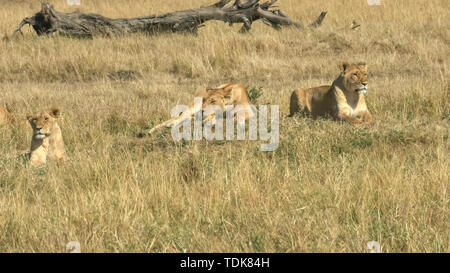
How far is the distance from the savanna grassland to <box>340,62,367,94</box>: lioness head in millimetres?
438

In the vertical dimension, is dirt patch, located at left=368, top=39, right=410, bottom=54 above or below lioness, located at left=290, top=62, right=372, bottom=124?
above

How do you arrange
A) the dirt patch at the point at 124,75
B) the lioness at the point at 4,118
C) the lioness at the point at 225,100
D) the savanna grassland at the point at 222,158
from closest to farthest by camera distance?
the savanna grassland at the point at 222,158 < the lioness at the point at 225,100 < the lioness at the point at 4,118 < the dirt patch at the point at 124,75

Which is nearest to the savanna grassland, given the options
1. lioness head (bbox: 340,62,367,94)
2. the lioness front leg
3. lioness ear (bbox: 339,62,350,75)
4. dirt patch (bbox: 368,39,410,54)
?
dirt patch (bbox: 368,39,410,54)

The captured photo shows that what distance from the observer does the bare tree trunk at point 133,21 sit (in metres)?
14.6

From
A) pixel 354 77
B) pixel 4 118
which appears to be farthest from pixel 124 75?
pixel 354 77

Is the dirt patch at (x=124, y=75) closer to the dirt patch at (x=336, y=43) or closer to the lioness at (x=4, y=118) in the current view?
the lioness at (x=4, y=118)

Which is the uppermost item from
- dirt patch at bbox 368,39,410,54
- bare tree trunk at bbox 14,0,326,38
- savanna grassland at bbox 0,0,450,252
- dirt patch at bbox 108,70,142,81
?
bare tree trunk at bbox 14,0,326,38

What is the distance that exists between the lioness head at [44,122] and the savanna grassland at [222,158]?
1.08ft

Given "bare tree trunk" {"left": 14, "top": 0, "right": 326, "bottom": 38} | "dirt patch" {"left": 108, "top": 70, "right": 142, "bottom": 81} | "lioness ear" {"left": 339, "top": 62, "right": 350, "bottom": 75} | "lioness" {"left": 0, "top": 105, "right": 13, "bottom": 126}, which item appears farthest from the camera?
"bare tree trunk" {"left": 14, "top": 0, "right": 326, "bottom": 38}

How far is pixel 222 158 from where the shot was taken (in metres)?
6.22

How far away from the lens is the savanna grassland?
173 inches

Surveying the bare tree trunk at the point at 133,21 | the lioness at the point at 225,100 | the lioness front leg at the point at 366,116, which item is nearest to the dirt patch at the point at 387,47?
the bare tree trunk at the point at 133,21

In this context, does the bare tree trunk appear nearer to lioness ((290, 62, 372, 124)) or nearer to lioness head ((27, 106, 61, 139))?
lioness ((290, 62, 372, 124))

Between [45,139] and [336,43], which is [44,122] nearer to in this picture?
[45,139]
